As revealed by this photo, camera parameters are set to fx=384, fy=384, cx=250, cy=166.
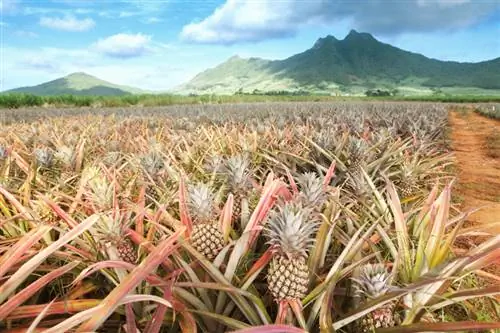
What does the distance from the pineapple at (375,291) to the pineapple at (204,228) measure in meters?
0.58

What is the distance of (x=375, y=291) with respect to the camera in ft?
4.36

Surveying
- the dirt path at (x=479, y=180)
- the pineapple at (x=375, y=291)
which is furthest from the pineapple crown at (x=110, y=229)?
the dirt path at (x=479, y=180)

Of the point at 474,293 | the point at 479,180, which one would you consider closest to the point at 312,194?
the point at 474,293

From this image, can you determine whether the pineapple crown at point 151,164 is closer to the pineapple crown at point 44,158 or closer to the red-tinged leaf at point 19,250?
the pineapple crown at point 44,158

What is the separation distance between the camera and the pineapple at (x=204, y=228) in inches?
63.0

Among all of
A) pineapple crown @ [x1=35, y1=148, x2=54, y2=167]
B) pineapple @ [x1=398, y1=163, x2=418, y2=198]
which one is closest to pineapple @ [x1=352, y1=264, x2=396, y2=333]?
pineapple @ [x1=398, y1=163, x2=418, y2=198]

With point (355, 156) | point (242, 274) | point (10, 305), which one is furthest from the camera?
point (355, 156)

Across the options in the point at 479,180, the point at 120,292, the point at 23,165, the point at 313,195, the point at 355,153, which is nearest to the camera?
the point at 120,292

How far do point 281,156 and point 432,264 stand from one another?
2.10 meters

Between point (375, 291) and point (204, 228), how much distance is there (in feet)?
2.33

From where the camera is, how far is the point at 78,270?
5.65 ft

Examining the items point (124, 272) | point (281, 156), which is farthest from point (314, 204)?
point (281, 156)

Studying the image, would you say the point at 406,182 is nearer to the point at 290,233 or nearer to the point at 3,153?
the point at 290,233

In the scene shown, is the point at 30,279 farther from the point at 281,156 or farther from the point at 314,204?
the point at 281,156
